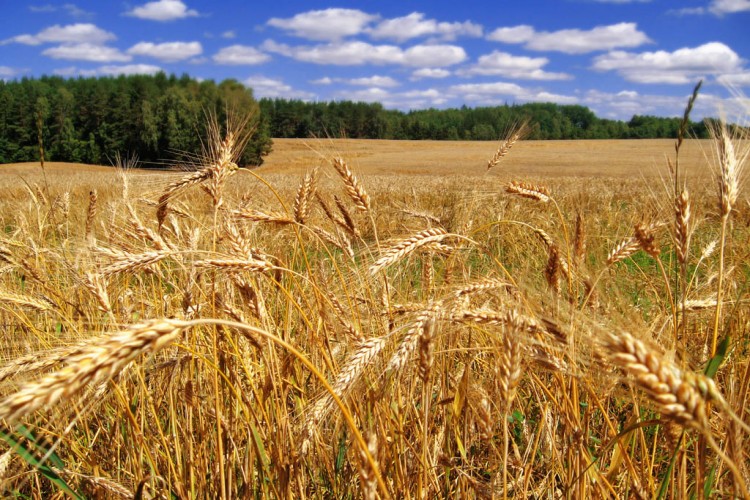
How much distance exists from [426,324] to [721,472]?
1.21 m

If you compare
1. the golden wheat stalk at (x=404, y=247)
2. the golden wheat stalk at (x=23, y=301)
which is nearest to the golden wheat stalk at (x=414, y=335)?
the golden wheat stalk at (x=404, y=247)

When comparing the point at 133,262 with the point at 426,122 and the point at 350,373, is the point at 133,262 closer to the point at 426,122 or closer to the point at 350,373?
the point at 350,373

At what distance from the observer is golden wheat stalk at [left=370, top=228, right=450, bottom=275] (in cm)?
164

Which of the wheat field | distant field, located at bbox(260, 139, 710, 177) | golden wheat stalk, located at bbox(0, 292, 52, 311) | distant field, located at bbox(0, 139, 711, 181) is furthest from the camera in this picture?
distant field, located at bbox(260, 139, 710, 177)

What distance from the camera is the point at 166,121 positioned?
51.8 m

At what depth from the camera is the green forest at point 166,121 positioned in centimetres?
5122

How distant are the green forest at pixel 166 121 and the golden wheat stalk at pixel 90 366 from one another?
106 feet

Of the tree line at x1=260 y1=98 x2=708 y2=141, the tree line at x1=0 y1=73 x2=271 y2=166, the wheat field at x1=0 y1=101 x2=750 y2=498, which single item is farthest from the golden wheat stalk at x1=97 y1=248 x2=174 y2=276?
the tree line at x1=260 y1=98 x2=708 y2=141

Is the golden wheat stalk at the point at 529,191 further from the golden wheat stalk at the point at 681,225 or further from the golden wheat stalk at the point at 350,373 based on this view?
the golden wheat stalk at the point at 350,373

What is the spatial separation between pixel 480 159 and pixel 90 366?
38.1 metres

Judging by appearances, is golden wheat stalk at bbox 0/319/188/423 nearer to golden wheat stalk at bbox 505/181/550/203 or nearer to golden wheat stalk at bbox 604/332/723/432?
golden wheat stalk at bbox 604/332/723/432

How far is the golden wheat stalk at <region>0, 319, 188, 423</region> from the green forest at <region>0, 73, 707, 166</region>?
3241cm

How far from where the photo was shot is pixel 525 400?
2521 mm

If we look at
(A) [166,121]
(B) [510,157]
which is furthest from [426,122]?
(B) [510,157]
